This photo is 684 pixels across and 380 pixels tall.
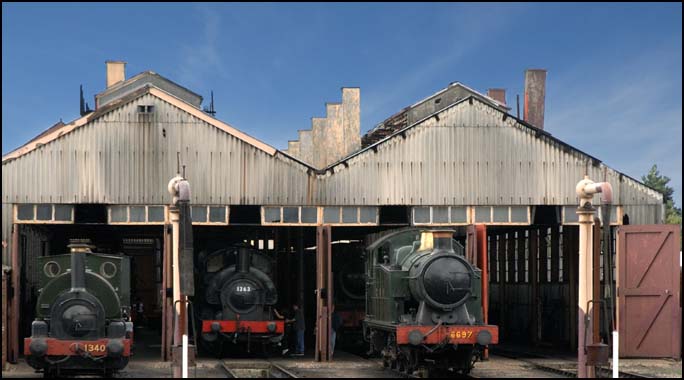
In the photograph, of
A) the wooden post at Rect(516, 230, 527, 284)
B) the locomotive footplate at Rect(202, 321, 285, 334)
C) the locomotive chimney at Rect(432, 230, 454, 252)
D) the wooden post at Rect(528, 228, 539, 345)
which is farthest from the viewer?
the wooden post at Rect(516, 230, 527, 284)

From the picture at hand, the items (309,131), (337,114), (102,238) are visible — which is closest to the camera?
(102,238)

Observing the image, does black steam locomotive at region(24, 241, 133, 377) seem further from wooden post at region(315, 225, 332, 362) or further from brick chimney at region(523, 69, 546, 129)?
brick chimney at region(523, 69, 546, 129)

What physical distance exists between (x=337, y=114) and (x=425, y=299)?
97.2 feet

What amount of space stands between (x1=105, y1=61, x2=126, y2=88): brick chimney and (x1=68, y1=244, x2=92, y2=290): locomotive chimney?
3396 cm

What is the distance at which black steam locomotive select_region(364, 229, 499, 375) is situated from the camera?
2128 centimetres

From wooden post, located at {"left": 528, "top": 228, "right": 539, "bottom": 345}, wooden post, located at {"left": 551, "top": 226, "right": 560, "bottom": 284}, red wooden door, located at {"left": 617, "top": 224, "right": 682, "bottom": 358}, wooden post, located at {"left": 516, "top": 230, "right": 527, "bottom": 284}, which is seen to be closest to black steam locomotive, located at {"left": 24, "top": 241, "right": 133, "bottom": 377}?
red wooden door, located at {"left": 617, "top": 224, "right": 682, "bottom": 358}

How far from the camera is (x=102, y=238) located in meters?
38.7

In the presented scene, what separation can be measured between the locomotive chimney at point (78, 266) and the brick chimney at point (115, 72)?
111 ft

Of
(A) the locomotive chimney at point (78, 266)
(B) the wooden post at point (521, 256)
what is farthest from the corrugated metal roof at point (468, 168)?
(B) the wooden post at point (521, 256)

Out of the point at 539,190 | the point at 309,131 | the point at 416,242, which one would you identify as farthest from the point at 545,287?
Result: the point at 309,131

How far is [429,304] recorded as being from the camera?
842 inches

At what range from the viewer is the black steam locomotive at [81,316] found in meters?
20.8

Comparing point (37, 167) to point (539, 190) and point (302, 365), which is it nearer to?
point (302, 365)

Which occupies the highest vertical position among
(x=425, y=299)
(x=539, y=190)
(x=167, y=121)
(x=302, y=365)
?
(x=167, y=121)
